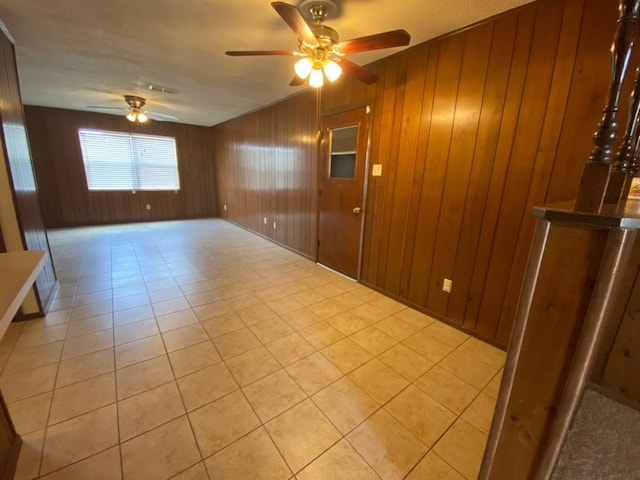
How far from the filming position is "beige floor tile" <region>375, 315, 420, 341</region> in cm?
226

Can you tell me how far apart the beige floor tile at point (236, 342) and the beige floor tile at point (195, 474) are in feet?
2.49

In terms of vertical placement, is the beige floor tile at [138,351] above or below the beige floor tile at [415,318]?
below

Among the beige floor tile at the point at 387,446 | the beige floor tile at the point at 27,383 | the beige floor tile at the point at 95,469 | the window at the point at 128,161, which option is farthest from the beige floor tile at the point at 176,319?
the window at the point at 128,161

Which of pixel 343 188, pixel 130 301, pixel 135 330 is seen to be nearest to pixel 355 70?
pixel 343 188

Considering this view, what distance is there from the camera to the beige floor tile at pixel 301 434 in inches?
49.8

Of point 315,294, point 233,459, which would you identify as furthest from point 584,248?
point 315,294

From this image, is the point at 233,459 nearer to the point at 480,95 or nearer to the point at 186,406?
the point at 186,406

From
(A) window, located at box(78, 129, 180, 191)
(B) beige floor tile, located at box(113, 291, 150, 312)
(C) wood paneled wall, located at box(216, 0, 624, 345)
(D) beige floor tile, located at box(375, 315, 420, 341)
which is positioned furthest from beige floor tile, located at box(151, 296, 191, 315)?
(A) window, located at box(78, 129, 180, 191)

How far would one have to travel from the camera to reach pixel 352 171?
10.5 feet

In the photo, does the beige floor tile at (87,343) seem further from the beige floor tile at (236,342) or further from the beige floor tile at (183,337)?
the beige floor tile at (236,342)

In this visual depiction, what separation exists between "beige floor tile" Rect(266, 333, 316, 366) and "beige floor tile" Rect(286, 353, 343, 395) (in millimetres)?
54

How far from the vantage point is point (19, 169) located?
2348 millimetres

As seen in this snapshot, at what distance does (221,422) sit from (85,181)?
272 inches

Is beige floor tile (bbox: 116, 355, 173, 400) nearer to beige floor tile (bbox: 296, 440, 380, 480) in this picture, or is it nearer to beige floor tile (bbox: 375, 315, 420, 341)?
beige floor tile (bbox: 296, 440, 380, 480)
